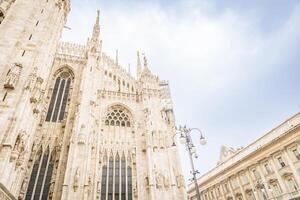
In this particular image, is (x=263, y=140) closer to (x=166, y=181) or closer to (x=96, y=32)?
(x=166, y=181)

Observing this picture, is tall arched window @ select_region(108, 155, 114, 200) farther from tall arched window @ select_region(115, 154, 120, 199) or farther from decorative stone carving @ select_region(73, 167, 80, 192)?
decorative stone carving @ select_region(73, 167, 80, 192)

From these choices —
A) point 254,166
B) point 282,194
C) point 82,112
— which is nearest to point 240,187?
point 254,166

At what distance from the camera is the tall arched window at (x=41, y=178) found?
16844mm

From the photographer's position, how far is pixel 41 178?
17625 millimetres

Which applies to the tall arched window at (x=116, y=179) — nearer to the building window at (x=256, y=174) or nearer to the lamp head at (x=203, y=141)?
the lamp head at (x=203, y=141)

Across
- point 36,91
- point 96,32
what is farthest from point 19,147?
point 96,32

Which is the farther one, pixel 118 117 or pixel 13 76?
pixel 118 117

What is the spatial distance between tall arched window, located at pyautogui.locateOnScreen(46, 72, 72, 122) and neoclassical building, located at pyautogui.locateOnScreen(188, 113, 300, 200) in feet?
77.7

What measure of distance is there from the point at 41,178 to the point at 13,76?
28.8ft

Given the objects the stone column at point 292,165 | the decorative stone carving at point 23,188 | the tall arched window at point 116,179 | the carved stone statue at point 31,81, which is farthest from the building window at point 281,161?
the carved stone statue at point 31,81

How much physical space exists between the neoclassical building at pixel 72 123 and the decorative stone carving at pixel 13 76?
0.06m

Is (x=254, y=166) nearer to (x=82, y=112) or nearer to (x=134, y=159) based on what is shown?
(x=134, y=159)

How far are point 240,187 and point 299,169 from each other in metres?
10.5

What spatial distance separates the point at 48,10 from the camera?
21.4 meters
